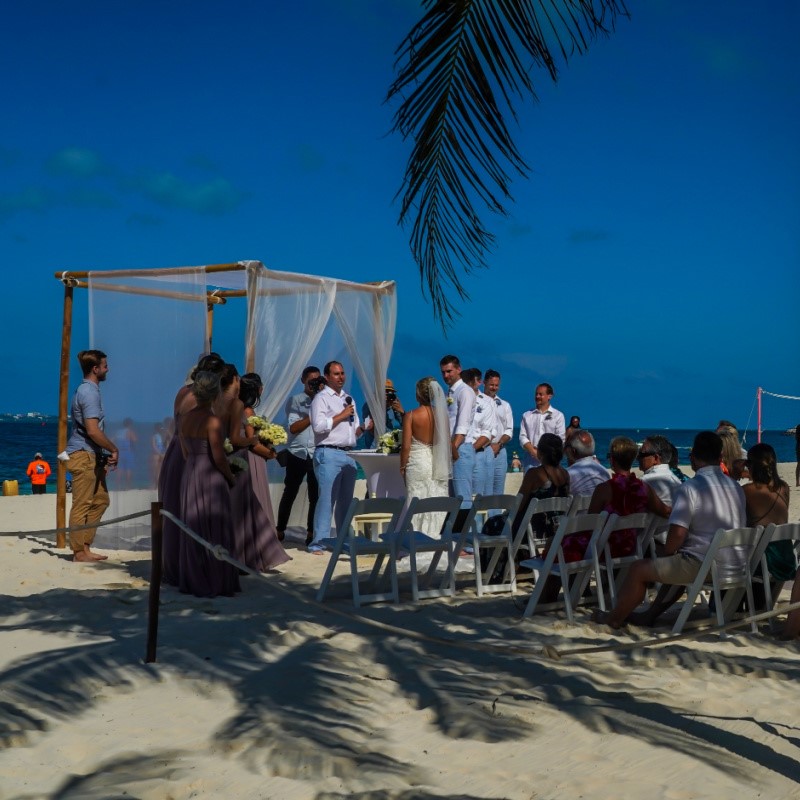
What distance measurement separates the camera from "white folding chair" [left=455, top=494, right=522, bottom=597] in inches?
286

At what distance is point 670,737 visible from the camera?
4.02m

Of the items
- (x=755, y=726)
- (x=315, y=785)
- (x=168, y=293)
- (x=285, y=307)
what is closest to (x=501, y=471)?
(x=285, y=307)

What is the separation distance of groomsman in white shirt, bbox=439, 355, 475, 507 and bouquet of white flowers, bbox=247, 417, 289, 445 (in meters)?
1.67

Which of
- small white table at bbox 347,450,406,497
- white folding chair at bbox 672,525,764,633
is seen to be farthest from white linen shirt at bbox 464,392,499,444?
white folding chair at bbox 672,525,764,633

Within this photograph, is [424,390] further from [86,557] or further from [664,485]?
[86,557]

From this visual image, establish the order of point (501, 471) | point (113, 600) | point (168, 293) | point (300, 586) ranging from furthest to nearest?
point (501, 471) < point (168, 293) < point (300, 586) < point (113, 600)

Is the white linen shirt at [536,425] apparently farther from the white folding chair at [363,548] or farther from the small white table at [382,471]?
the white folding chair at [363,548]

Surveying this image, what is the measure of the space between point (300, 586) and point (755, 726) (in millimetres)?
4116

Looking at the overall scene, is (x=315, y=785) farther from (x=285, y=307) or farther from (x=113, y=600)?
(x=285, y=307)

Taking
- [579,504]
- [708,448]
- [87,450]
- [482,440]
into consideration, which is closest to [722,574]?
[708,448]

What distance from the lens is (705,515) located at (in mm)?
5926

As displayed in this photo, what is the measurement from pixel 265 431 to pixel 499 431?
8.98 feet

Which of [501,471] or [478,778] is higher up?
[501,471]

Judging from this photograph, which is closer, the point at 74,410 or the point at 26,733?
the point at 26,733
